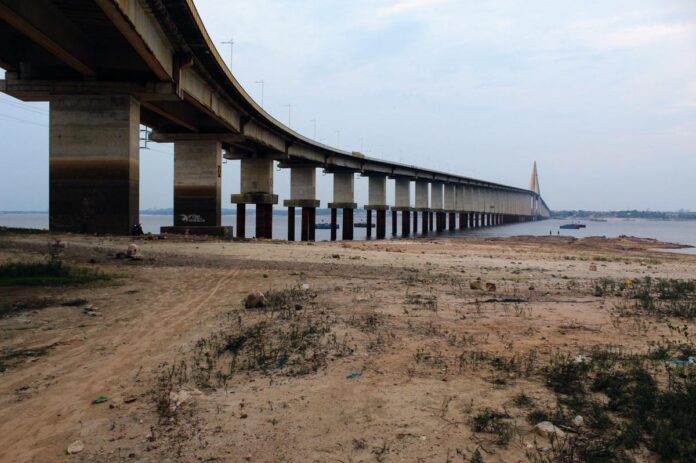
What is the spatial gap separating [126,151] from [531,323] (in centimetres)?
2061

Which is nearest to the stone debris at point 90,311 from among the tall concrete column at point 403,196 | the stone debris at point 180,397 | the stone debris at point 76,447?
the stone debris at point 180,397

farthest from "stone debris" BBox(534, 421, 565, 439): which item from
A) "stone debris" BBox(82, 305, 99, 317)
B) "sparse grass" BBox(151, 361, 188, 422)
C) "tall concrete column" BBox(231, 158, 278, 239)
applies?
"tall concrete column" BBox(231, 158, 278, 239)

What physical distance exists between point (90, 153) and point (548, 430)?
24089 mm

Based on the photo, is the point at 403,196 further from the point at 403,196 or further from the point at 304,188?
the point at 304,188

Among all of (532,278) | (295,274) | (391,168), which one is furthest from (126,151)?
(391,168)

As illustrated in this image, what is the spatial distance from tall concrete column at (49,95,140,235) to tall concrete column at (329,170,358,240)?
4189cm

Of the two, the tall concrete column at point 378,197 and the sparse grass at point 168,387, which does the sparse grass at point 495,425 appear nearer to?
the sparse grass at point 168,387

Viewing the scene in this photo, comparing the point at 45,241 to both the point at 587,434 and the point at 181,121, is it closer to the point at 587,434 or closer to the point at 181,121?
the point at 181,121

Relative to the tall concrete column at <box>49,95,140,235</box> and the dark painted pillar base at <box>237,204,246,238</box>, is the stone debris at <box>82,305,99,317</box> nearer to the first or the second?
the tall concrete column at <box>49,95,140,235</box>

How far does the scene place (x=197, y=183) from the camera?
117 ft

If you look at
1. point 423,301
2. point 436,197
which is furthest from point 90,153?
point 436,197

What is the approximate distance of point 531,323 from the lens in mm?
9008

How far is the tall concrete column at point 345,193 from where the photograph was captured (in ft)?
213

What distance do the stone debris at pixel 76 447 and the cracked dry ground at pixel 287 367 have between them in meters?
0.06
